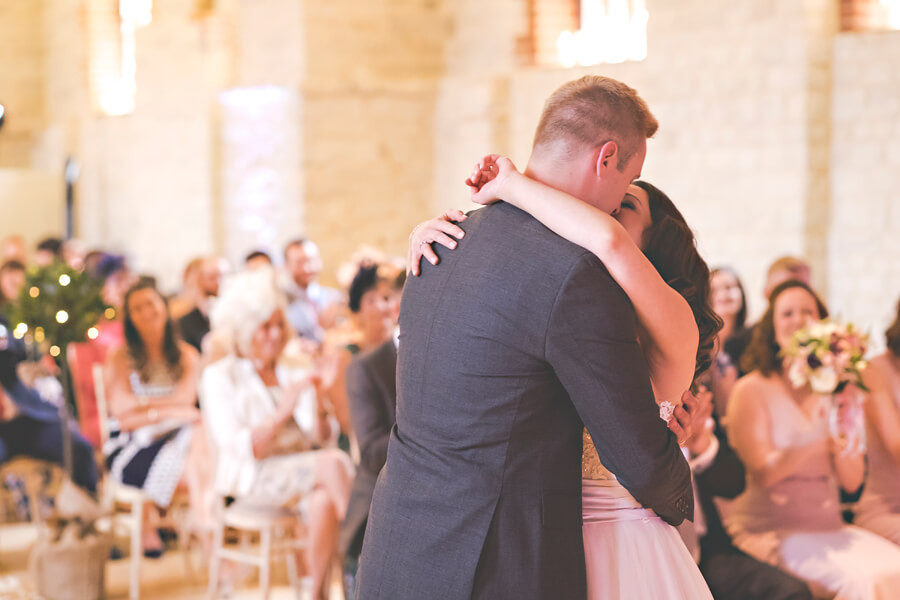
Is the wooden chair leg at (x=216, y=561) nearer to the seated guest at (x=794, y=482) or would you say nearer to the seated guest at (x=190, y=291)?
the seated guest at (x=794, y=482)

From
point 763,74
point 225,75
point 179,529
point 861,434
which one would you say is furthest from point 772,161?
point 225,75

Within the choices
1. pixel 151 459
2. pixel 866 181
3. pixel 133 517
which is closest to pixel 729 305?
pixel 866 181

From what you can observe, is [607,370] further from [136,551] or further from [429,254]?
[136,551]

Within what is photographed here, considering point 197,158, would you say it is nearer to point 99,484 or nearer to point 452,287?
point 99,484

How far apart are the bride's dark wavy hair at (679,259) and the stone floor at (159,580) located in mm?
3787

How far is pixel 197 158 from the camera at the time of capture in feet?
38.5

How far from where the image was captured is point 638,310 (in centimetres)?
183

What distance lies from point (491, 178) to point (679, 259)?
392 millimetres

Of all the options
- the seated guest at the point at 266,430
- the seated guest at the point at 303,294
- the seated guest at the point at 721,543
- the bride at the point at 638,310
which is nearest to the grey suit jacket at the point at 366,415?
the seated guest at the point at 266,430

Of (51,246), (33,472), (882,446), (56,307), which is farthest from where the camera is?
(51,246)

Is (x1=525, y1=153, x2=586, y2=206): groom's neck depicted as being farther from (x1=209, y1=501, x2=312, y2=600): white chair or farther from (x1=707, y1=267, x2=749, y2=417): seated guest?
(x1=707, y1=267, x2=749, y2=417): seated guest

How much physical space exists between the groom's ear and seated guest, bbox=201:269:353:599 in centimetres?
295

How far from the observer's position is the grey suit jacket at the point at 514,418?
1774mm

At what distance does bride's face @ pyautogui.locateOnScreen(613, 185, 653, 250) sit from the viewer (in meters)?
2.07
